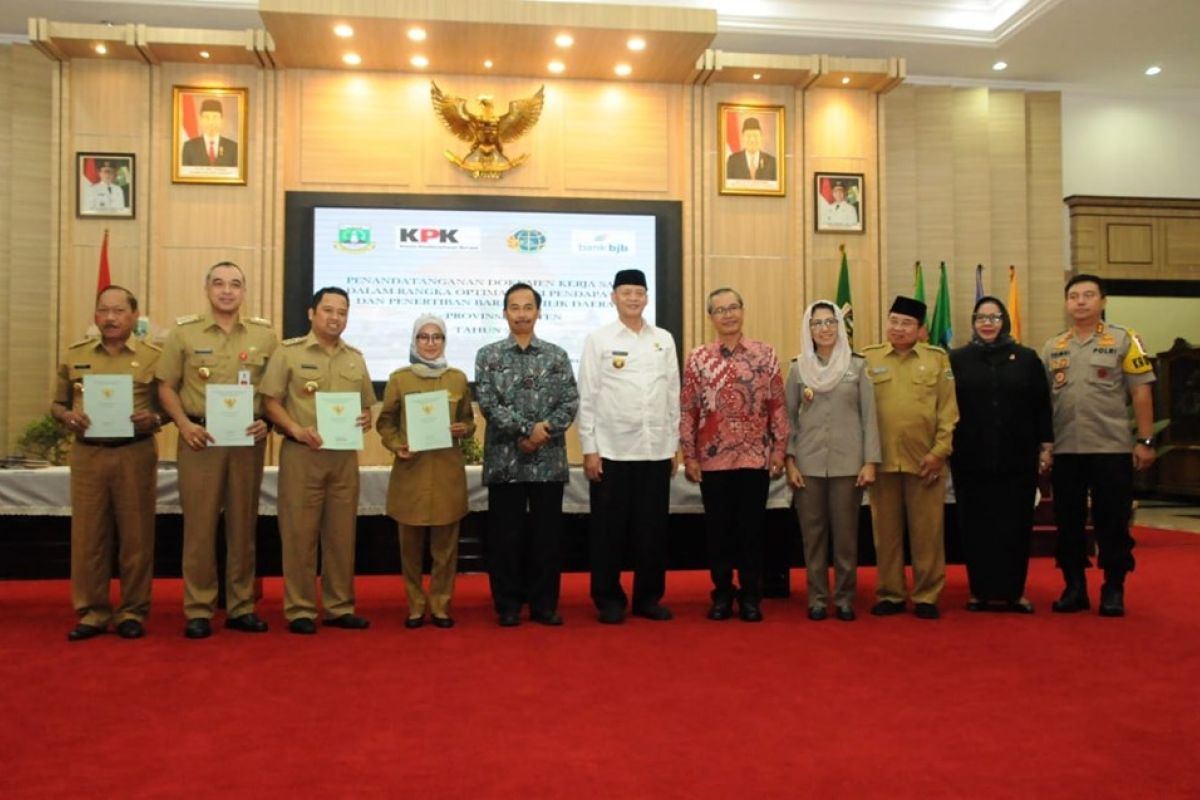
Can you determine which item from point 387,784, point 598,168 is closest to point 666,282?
point 598,168

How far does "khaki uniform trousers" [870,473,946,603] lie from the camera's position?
404 cm

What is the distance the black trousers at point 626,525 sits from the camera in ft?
13.0

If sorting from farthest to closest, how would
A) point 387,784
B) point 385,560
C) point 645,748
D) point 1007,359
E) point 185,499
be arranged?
point 385,560, point 1007,359, point 185,499, point 645,748, point 387,784

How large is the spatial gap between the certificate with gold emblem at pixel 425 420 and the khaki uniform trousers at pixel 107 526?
100 cm

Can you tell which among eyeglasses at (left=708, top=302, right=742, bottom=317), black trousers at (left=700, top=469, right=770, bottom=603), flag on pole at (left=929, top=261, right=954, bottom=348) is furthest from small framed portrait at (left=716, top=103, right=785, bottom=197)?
black trousers at (left=700, top=469, right=770, bottom=603)

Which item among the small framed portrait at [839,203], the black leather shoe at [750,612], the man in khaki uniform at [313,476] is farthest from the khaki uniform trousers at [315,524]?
the small framed portrait at [839,203]

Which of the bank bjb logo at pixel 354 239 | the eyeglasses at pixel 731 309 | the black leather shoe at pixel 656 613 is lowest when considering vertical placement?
the black leather shoe at pixel 656 613

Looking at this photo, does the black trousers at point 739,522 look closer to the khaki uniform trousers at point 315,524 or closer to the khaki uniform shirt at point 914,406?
the khaki uniform shirt at point 914,406

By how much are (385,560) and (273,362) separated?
161 centimetres

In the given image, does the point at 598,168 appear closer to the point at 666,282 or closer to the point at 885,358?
the point at 666,282

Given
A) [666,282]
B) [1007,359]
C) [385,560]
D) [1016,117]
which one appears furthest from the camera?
[1016,117]

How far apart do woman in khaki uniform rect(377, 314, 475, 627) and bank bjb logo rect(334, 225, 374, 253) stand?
3.86 m

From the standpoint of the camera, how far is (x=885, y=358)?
4180 millimetres

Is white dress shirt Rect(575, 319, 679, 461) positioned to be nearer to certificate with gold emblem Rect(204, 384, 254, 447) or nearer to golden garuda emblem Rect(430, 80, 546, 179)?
certificate with gold emblem Rect(204, 384, 254, 447)
